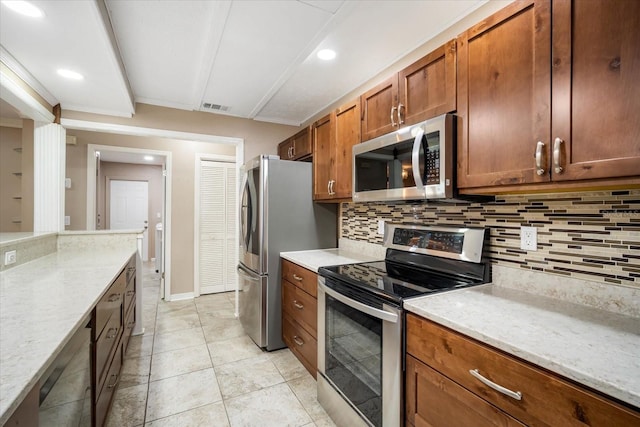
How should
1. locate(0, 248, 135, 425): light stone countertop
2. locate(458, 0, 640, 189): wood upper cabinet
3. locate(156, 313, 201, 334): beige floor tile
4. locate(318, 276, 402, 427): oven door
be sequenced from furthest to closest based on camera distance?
locate(156, 313, 201, 334): beige floor tile
locate(318, 276, 402, 427): oven door
locate(458, 0, 640, 189): wood upper cabinet
locate(0, 248, 135, 425): light stone countertop

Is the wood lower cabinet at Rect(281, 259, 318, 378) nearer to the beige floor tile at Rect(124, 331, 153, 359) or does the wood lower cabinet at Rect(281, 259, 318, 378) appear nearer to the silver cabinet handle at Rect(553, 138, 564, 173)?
the beige floor tile at Rect(124, 331, 153, 359)

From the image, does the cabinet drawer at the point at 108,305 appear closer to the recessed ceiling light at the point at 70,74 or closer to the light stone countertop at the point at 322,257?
the light stone countertop at the point at 322,257

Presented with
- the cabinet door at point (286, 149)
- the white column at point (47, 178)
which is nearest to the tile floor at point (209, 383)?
the white column at point (47, 178)

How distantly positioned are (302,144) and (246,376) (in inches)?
82.3

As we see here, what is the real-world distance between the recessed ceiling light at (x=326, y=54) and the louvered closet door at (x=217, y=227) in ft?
8.56

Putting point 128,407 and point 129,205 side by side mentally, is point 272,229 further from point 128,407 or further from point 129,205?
point 129,205

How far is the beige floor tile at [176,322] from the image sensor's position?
10.2 feet

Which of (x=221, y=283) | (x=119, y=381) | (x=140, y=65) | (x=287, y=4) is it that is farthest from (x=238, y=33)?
(x=221, y=283)

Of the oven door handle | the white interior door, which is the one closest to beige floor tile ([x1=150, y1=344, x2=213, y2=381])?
the oven door handle

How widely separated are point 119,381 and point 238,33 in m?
2.52

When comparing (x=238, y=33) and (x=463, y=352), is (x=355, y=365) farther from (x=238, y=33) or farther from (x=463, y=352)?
(x=238, y=33)

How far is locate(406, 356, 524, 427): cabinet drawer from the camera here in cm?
95

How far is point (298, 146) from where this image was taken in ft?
9.99

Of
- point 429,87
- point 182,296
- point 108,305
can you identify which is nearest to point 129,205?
point 182,296
